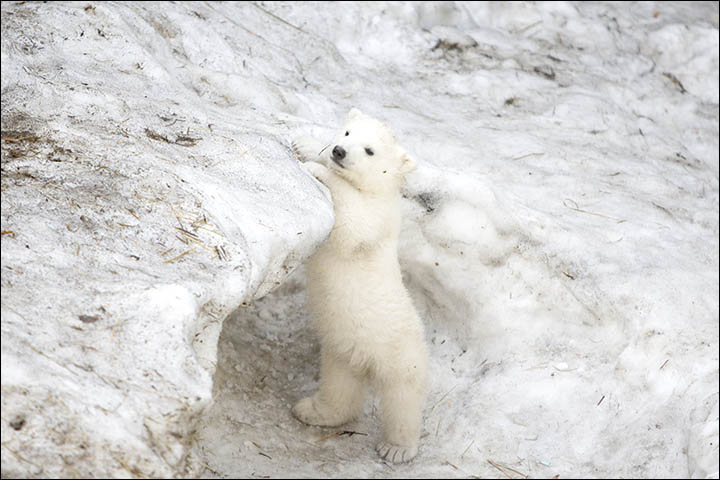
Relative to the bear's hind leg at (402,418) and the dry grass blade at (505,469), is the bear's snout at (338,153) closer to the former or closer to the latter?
the bear's hind leg at (402,418)

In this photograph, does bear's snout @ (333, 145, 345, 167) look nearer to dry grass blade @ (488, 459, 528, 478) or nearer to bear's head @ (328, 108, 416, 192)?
bear's head @ (328, 108, 416, 192)

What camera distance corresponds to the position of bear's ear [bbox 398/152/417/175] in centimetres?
470

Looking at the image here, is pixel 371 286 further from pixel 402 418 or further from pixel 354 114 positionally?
pixel 354 114

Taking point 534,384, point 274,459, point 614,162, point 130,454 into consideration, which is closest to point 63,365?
point 130,454

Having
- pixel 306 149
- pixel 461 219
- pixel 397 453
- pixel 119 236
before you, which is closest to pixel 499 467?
pixel 397 453

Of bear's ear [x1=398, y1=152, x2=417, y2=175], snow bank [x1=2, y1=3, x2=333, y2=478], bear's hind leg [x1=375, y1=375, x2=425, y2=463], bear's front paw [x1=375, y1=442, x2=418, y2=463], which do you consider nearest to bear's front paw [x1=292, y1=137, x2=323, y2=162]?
snow bank [x1=2, y1=3, x2=333, y2=478]

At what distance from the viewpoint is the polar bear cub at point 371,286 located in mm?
4473

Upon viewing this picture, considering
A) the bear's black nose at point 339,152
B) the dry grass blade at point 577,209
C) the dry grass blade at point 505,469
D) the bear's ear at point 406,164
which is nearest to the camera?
the dry grass blade at point 505,469

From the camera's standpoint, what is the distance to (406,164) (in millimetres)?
4715

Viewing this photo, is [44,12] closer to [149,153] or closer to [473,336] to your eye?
[149,153]

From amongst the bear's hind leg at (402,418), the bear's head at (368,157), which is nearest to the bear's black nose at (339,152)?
the bear's head at (368,157)

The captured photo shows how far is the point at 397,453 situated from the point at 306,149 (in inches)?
80.9

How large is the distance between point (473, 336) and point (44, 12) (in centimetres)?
388

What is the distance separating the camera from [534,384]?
4770mm
